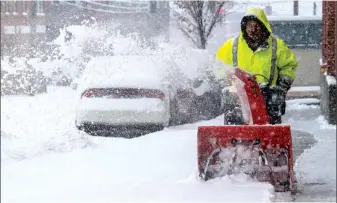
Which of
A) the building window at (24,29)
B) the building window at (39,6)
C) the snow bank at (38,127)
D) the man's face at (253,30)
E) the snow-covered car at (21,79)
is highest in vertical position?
the man's face at (253,30)

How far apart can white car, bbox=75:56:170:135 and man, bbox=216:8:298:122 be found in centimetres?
295

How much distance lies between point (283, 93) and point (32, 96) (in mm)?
6628

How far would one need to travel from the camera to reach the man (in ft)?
17.4

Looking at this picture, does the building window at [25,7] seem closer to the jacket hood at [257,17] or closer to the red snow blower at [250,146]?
the jacket hood at [257,17]

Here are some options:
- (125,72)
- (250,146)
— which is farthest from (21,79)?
(250,146)

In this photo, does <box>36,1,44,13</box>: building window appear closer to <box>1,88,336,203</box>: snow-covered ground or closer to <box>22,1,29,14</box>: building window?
<box>22,1,29,14</box>: building window

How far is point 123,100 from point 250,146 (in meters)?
3.45

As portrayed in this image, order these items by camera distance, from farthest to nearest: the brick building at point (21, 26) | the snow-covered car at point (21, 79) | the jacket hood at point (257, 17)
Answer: the brick building at point (21, 26) < the snow-covered car at point (21, 79) < the jacket hood at point (257, 17)

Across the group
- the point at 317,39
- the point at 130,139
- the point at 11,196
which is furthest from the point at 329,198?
the point at 317,39

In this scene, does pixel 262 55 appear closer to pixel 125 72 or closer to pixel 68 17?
pixel 125 72

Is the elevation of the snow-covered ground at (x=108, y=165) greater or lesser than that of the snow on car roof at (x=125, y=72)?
lesser

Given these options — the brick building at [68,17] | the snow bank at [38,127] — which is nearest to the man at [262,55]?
the snow bank at [38,127]

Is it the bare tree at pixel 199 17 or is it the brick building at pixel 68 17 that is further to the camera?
the bare tree at pixel 199 17

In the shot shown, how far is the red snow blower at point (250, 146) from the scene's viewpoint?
498 centimetres
